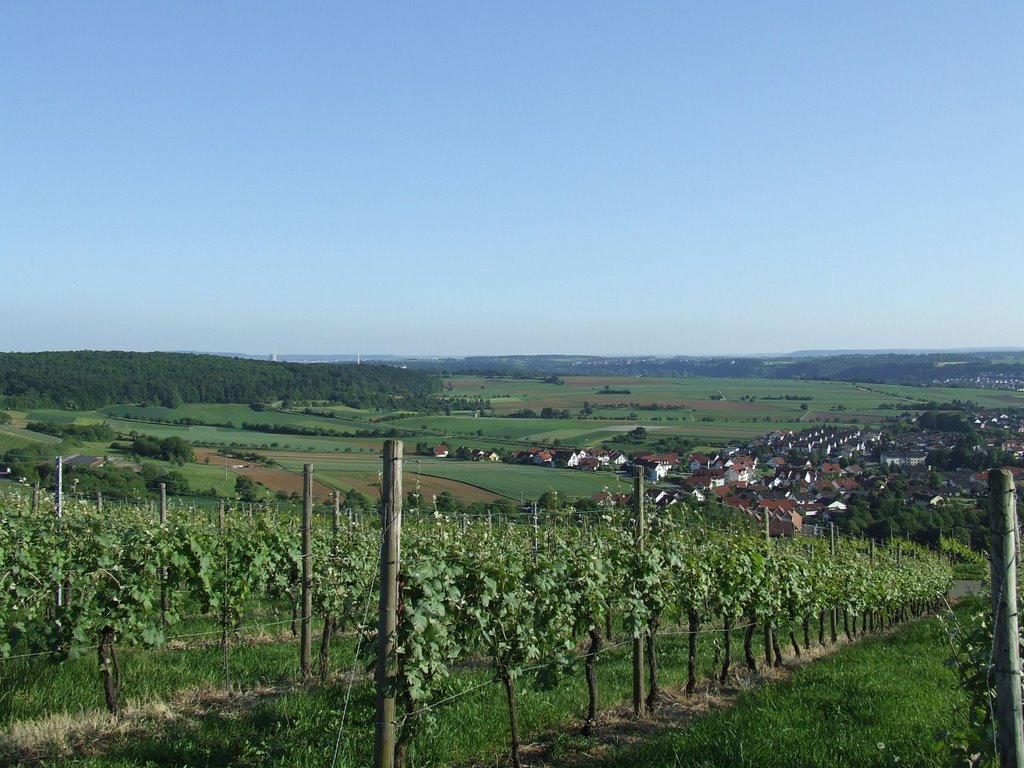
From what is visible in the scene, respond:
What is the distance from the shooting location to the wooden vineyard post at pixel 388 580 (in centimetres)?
438

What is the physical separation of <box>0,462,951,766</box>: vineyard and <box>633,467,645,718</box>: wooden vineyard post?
0.07 feet

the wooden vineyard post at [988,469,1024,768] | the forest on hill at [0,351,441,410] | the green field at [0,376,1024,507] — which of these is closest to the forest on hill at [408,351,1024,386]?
the green field at [0,376,1024,507]

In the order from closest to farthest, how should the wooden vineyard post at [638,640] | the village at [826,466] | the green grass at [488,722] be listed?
the green grass at [488,722], the wooden vineyard post at [638,640], the village at [826,466]

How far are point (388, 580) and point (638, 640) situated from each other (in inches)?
146

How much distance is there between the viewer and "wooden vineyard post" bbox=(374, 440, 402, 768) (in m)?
4.38

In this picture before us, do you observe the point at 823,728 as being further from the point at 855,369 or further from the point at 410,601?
the point at 855,369

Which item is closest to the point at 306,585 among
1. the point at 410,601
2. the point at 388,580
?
the point at 410,601

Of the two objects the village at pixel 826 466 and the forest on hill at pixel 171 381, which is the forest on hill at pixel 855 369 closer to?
the village at pixel 826 466

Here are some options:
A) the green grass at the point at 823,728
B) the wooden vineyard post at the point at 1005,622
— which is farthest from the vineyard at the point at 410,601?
the wooden vineyard post at the point at 1005,622

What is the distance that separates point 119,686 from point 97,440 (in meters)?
35.1

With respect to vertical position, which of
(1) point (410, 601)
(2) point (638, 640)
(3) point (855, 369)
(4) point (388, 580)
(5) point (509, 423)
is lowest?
(5) point (509, 423)

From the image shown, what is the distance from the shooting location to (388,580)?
4426 mm

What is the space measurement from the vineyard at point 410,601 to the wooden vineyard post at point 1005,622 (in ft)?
9.87

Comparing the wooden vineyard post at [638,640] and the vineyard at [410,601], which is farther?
the wooden vineyard post at [638,640]
